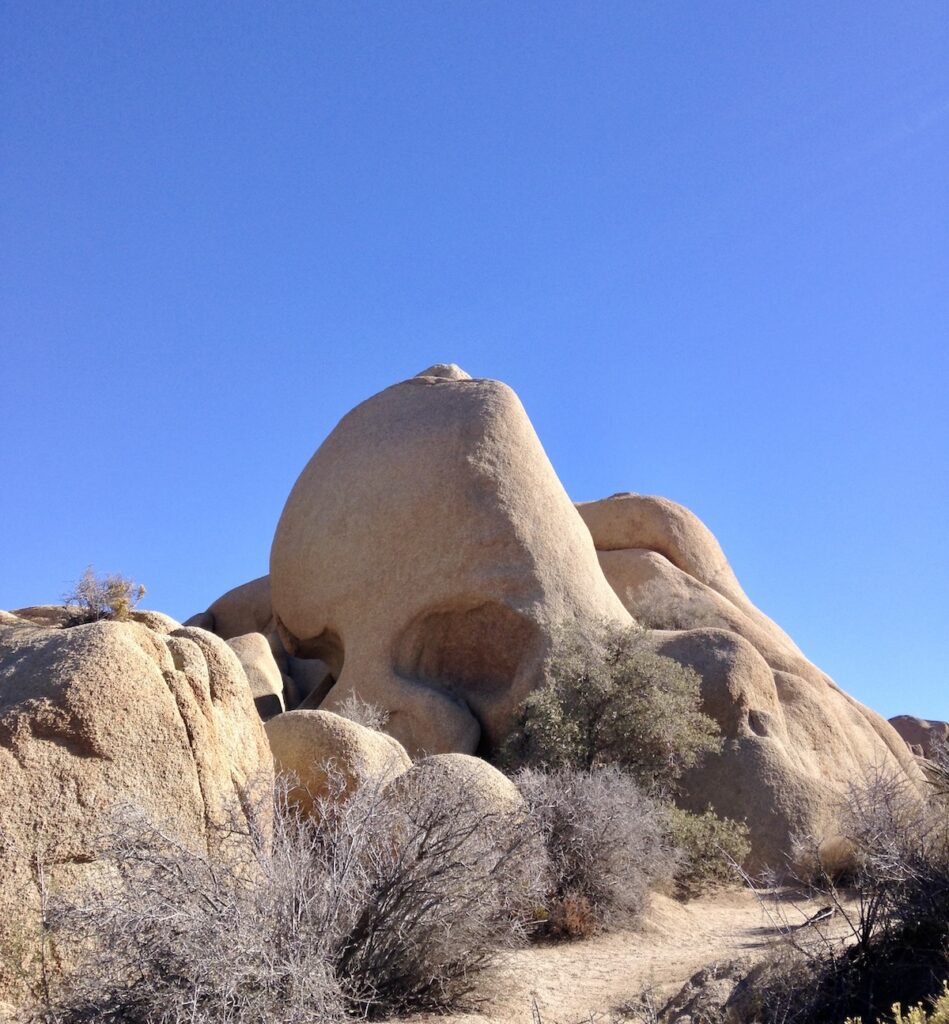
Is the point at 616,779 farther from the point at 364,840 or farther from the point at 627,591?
the point at 627,591

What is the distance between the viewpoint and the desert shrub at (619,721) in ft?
42.7

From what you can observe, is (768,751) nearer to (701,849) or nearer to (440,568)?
(701,849)

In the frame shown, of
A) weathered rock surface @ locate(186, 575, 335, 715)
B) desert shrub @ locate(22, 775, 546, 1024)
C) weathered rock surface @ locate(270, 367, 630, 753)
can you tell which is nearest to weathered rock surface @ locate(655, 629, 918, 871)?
weathered rock surface @ locate(270, 367, 630, 753)

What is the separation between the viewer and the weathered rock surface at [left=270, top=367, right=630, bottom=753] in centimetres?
1602

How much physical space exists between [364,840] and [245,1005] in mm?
1339

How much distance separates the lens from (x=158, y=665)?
6422 mm

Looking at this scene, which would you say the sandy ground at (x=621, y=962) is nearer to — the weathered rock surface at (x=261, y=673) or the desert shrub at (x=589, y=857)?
the desert shrub at (x=589, y=857)

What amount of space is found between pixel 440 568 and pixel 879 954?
38.5 feet

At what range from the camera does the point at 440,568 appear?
16.8 m

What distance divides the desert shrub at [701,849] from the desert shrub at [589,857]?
1.79 metres

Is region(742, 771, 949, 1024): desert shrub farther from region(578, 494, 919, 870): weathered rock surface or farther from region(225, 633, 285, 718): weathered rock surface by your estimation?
region(225, 633, 285, 718): weathered rock surface

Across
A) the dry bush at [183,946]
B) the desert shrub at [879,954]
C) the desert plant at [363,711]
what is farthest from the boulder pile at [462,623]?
the desert shrub at [879,954]

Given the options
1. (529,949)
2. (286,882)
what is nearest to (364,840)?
(286,882)

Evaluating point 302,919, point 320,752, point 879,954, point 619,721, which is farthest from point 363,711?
point 879,954
